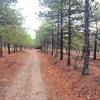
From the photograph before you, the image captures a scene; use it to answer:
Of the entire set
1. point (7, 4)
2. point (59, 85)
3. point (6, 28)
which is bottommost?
point (59, 85)

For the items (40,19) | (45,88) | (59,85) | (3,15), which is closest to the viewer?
(45,88)

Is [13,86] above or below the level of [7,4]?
below

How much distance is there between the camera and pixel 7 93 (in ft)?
42.1

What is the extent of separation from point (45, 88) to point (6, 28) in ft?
49.8


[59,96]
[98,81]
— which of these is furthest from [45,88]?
[98,81]

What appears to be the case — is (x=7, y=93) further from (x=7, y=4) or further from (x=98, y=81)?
(x=7, y=4)

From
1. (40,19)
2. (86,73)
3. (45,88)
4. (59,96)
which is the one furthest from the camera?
(40,19)

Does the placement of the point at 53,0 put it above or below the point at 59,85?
above

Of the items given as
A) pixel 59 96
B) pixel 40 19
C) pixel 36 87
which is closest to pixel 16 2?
pixel 40 19

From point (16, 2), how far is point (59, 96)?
18228mm

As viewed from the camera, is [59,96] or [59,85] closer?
[59,96]

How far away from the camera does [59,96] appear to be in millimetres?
12422

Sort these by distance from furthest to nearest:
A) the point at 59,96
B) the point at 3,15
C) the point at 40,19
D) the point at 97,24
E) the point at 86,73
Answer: the point at 97,24 → the point at 40,19 → the point at 3,15 → the point at 86,73 → the point at 59,96

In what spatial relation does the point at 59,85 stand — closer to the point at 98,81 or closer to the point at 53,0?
the point at 98,81
